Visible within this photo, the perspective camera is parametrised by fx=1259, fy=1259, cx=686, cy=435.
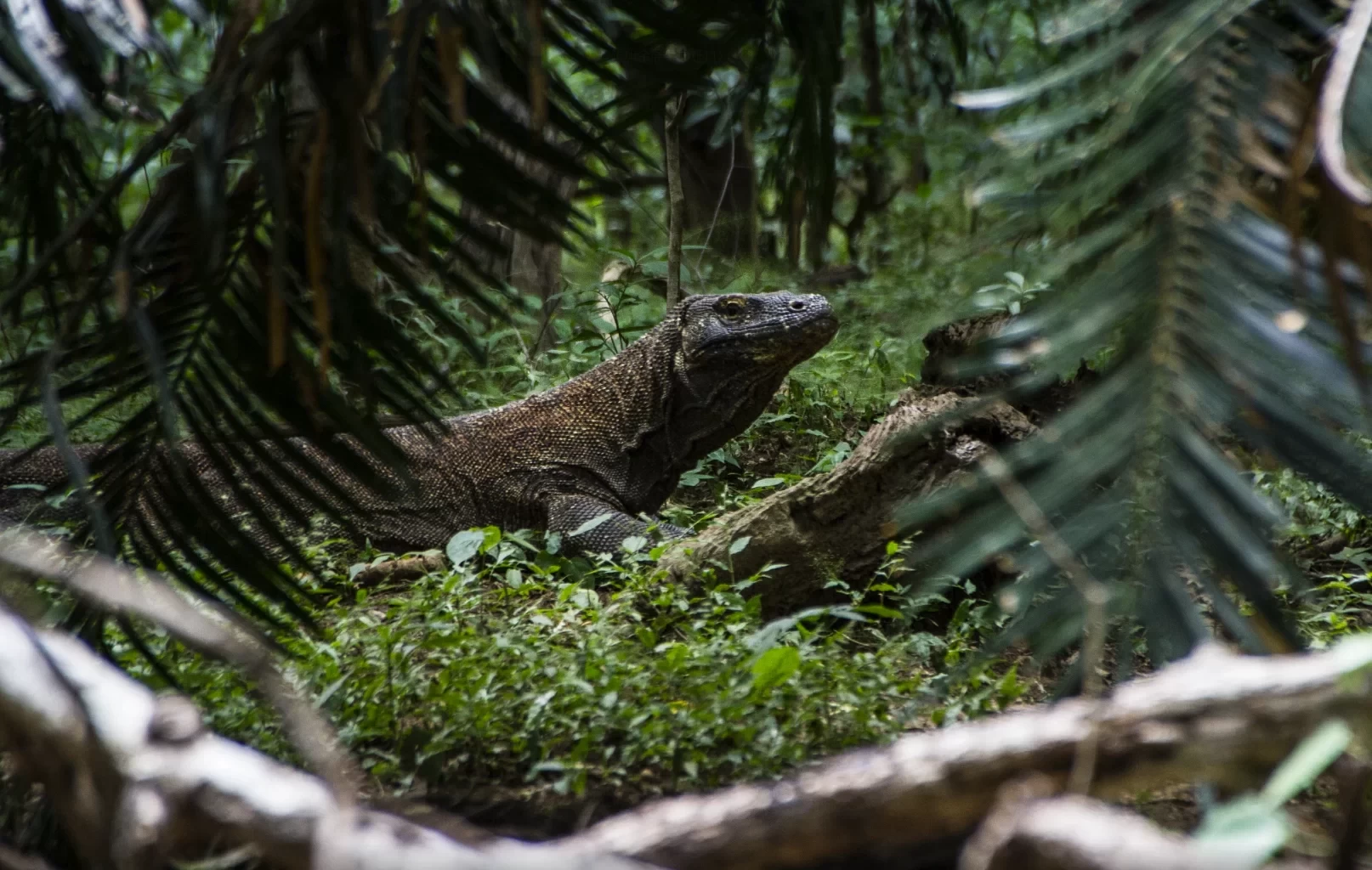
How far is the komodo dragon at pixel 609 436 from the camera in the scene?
555 centimetres

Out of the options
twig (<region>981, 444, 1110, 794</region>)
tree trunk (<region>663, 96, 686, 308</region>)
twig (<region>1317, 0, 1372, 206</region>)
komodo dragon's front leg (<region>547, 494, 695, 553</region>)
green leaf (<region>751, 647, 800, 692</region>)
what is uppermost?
Answer: twig (<region>1317, 0, 1372, 206</region>)

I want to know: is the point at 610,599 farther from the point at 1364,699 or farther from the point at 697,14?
the point at 1364,699

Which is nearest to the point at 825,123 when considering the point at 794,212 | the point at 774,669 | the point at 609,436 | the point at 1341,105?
the point at 794,212

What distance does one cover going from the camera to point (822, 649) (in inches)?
118

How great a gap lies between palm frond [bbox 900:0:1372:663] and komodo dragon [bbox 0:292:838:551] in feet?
13.7

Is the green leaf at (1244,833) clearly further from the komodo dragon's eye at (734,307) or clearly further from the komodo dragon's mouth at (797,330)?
the komodo dragon's eye at (734,307)

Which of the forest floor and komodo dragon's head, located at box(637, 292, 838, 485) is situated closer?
the forest floor

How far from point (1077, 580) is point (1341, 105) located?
0.55 meters

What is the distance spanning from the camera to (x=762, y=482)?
4309 mm

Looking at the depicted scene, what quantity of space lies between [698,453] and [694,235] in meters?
2.39

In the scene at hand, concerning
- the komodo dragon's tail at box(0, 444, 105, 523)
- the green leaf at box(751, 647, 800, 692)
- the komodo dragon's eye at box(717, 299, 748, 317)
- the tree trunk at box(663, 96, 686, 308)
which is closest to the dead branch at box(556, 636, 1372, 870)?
the green leaf at box(751, 647, 800, 692)

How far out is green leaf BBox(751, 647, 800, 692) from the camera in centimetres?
263

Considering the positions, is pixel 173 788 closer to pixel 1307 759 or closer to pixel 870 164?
pixel 1307 759

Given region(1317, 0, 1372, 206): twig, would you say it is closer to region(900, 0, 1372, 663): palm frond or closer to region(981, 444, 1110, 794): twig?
region(900, 0, 1372, 663): palm frond
